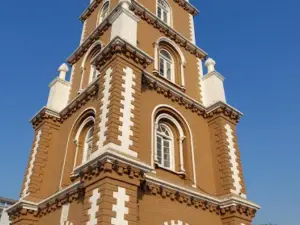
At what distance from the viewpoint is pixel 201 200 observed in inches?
500

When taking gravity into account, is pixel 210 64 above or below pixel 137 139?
above

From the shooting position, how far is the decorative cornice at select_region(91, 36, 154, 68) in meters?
12.5

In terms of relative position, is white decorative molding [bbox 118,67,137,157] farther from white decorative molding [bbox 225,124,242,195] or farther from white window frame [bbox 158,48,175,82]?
white decorative molding [bbox 225,124,242,195]

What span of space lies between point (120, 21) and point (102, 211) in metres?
8.32

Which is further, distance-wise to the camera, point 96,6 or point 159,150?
point 96,6

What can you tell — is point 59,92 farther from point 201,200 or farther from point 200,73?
point 201,200

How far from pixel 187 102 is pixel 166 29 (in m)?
4.80

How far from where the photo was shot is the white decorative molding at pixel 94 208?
9.44m

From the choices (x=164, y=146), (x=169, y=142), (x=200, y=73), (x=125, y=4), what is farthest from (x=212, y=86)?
(x=125, y=4)

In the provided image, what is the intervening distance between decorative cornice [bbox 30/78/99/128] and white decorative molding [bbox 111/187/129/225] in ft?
20.1

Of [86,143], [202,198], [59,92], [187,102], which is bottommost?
[202,198]

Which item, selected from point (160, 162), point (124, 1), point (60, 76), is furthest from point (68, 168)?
point (124, 1)

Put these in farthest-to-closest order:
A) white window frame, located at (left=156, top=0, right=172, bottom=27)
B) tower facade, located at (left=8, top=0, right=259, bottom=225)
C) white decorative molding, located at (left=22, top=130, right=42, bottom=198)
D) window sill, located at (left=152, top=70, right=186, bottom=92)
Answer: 1. white window frame, located at (left=156, top=0, right=172, bottom=27)
2. window sill, located at (left=152, top=70, right=186, bottom=92)
3. white decorative molding, located at (left=22, top=130, right=42, bottom=198)
4. tower facade, located at (left=8, top=0, right=259, bottom=225)

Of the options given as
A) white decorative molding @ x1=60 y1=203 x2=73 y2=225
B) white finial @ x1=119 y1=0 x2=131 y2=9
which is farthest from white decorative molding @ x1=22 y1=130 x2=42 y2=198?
white finial @ x1=119 y1=0 x2=131 y2=9
